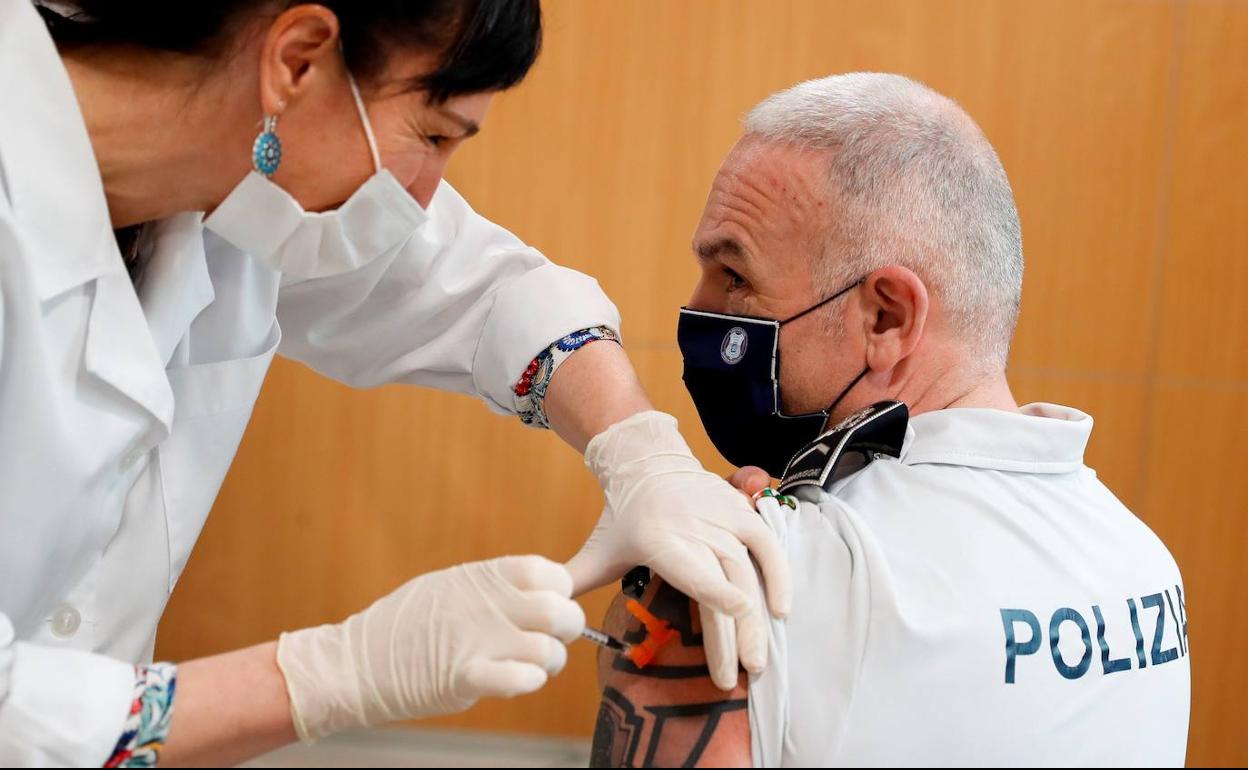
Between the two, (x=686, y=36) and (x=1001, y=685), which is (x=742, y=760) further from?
(x=686, y=36)

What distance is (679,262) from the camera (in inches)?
121

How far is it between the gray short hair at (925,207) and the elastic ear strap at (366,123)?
1.74ft

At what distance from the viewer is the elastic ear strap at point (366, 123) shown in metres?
1.30

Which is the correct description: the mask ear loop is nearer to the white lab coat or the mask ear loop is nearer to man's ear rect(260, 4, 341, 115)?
man's ear rect(260, 4, 341, 115)

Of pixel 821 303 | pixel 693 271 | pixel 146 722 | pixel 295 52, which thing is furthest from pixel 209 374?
pixel 693 271

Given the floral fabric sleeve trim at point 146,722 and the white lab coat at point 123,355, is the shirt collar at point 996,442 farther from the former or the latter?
the floral fabric sleeve trim at point 146,722

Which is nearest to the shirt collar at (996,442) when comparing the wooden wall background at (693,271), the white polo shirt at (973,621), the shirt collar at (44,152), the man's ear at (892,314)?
the white polo shirt at (973,621)

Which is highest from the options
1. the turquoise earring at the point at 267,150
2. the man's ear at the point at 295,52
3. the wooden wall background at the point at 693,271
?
the man's ear at the point at 295,52

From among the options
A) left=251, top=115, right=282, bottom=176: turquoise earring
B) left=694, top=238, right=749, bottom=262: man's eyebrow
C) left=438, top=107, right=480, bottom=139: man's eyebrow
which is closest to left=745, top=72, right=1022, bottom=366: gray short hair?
left=694, top=238, right=749, bottom=262: man's eyebrow

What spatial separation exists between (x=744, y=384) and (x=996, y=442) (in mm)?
341

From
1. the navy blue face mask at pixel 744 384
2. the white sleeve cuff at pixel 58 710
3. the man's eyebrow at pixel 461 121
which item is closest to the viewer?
the white sleeve cuff at pixel 58 710

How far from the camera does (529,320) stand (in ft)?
5.57

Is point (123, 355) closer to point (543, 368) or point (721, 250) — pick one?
point (543, 368)

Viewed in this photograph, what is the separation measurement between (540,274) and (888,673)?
0.85 m
